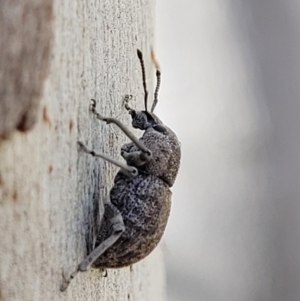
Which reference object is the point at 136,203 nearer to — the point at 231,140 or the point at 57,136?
the point at 57,136

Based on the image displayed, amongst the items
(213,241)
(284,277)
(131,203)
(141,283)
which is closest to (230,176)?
(213,241)

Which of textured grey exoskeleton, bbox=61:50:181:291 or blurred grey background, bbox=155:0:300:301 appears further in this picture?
blurred grey background, bbox=155:0:300:301

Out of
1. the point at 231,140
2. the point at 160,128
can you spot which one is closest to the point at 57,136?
the point at 160,128

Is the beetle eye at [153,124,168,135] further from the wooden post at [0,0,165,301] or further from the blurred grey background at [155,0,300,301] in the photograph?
the blurred grey background at [155,0,300,301]

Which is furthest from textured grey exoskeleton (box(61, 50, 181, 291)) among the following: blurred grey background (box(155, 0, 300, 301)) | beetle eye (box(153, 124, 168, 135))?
blurred grey background (box(155, 0, 300, 301))

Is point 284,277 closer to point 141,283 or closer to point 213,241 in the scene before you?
point 213,241

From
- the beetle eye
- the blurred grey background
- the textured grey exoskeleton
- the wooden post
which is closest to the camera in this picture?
the wooden post
